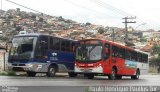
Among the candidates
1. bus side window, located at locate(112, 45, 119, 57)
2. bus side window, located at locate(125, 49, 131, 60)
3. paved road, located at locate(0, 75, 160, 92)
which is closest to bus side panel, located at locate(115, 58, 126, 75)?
bus side window, located at locate(112, 45, 119, 57)

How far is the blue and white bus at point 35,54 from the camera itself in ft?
100

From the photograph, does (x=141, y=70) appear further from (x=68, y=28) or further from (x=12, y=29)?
(x=68, y=28)

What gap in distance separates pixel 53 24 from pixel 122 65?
34051mm

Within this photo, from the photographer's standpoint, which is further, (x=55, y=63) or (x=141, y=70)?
(x=141, y=70)

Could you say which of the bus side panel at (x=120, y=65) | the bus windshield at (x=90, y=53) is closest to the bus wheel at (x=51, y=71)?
the bus windshield at (x=90, y=53)

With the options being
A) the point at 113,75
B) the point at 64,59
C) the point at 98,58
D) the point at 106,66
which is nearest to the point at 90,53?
the point at 98,58

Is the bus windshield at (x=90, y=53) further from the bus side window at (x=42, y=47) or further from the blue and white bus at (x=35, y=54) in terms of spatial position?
the bus side window at (x=42, y=47)

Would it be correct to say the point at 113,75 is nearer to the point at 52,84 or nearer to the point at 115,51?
the point at 115,51

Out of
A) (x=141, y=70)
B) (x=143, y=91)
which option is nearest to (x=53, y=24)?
(x=141, y=70)

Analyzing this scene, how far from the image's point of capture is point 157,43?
365 ft

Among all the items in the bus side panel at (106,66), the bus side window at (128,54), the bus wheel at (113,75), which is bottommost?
the bus wheel at (113,75)

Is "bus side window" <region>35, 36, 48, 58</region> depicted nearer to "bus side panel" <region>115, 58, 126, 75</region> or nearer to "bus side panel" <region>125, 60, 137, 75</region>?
"bus side panel" <region>115, 58, 126, 75</region>

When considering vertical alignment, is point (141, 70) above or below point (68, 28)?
below

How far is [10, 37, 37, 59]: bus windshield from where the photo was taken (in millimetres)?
30578
